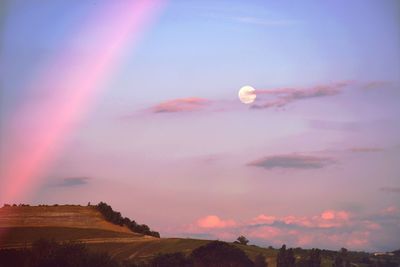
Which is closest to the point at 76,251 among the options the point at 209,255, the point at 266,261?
the point at 209,255

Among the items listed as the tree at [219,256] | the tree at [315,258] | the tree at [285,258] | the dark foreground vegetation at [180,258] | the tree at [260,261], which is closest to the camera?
the dark foreground vegetation at [180,258]

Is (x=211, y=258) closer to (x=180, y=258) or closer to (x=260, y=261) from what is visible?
(x=180, y=258)

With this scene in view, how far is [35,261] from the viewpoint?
127m

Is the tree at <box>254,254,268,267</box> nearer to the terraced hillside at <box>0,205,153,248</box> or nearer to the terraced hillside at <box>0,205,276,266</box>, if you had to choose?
the terraced hillside at <box>0,205,276,266</box>

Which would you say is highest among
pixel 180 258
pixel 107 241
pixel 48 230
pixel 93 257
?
pixel 48 230

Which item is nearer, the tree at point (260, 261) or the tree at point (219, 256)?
the tree at point (219, 256)

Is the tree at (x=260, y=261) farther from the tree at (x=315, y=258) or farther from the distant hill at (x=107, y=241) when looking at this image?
the tree at (x=315, y=258)

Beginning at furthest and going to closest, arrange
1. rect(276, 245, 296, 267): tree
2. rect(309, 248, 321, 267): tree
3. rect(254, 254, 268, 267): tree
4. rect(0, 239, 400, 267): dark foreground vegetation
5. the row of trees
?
rect(309, 248, 321, 267): tree
rect(276, 245, 296, 267): tree
rect(254, 254, 268, 267): tree
the row of trees
rect(0, 239, 400, 267): dark foreground vegetation

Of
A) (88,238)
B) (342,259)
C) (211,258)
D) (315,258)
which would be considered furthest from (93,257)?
(342,259)

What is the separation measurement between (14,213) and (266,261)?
262 ft

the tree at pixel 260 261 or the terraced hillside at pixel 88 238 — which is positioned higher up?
the terraced hillside at pixel 88 238

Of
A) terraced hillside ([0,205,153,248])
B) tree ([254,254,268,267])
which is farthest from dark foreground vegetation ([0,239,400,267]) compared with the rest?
terraced hillside ([0,205,153,248])

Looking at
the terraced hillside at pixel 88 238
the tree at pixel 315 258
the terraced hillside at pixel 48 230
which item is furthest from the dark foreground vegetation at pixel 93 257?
the terraced hillside at pixel 48 230

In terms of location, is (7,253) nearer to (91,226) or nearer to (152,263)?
(152,263)
